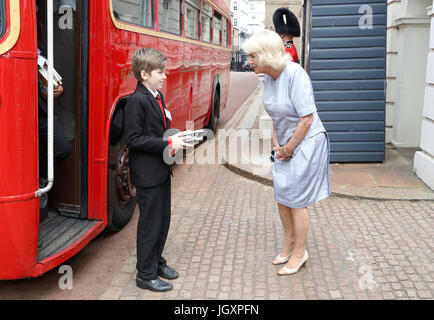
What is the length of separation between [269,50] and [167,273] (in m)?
1.90

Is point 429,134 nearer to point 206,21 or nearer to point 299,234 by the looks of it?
point 299,234

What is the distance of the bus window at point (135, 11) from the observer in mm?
4647

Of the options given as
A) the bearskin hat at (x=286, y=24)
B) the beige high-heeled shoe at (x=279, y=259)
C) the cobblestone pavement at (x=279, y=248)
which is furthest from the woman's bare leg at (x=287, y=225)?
the bearskin hat at (x=286, y=24)

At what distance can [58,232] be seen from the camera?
4.14 m

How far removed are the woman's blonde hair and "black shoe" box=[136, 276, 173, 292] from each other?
1801 millimetres

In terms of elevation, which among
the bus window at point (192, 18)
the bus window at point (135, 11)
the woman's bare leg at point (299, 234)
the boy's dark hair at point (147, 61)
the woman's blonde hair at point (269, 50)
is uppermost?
the bus window at point (192, 18)

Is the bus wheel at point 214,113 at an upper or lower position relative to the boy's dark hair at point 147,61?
lower

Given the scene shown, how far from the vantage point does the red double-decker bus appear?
3230mm

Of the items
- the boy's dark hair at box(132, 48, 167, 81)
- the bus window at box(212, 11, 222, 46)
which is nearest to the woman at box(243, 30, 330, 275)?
the boy's dark hair at box(132, 48, 167, 81)

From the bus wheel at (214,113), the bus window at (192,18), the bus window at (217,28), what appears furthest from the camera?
the bus wheel at (214,113)

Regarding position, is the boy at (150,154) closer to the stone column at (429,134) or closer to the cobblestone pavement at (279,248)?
the cobblestone pavement at (279,248)

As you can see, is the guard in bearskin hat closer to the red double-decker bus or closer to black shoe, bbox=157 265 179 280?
the red double-decker bus

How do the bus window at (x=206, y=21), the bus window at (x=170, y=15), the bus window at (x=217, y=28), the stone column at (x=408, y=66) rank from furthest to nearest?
the bus window at (x=217, y=28) < the bus window at (x=206, y=21) < the stone column at (x=408, y=66) < the bus window at (x=170, y=15)

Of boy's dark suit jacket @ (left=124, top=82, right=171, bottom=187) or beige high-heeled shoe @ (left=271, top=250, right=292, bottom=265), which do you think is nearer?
boy's dark suit jacket @ (left=124, top=82, right=171, bottom=187)
